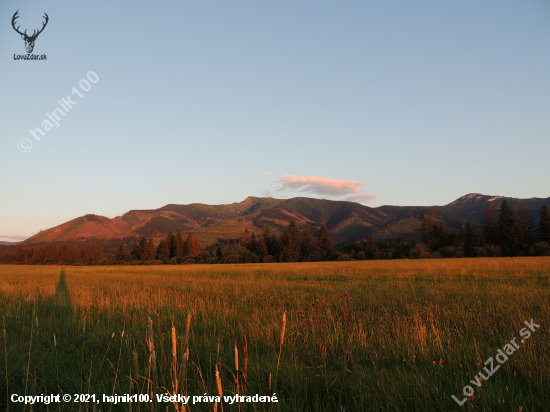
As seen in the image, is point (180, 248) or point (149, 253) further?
point (180, 248)

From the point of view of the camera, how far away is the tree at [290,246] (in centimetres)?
7993

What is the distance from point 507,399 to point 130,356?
4075mm

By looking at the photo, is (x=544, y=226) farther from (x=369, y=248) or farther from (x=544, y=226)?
(x=369, y=248)

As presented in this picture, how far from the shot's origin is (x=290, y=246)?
82.2 metres

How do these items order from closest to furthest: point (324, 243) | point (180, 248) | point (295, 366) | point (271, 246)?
point (295, 366) → point (324, 243) → point (271, 246) → point (180, 248)

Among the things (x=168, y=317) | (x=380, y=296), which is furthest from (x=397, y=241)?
(x=168, y=317)

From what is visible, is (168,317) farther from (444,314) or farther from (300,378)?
(444,314)

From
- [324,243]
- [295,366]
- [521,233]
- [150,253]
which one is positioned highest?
[295,366]

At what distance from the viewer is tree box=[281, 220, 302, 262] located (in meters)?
79.9

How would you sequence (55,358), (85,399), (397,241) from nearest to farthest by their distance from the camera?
(85,399) < (55,358) < (397,241)

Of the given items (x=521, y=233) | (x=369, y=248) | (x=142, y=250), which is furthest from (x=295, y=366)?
(x=142, y=250)

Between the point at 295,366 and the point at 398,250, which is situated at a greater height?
the point at 295,366

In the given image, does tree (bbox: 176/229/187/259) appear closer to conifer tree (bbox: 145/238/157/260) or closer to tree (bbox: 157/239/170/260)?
tree (bbox: 157/239/170/260)

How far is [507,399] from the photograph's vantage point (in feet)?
8.14
